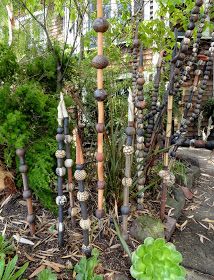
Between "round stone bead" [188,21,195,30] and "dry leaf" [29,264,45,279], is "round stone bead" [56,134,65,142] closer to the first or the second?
"dry leaf" [29,264,45,279]

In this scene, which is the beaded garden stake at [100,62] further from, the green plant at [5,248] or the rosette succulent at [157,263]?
the green plant at [5,248]

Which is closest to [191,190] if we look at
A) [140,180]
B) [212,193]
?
[212,193]

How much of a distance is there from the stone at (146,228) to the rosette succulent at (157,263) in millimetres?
443

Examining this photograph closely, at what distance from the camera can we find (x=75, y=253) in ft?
4.80

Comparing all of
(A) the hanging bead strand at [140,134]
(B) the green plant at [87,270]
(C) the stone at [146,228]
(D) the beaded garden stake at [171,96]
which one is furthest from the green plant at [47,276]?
(D) the beaded garden stake at [171,96]

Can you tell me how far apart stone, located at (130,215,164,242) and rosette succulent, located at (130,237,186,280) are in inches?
17.4

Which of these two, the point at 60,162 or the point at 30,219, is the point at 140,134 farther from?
the point at 30,219

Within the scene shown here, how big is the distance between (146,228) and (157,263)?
511 mm

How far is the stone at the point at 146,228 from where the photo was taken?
5.29 feet

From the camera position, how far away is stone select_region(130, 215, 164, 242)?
1.61 m

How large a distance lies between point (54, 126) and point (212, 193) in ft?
5.49

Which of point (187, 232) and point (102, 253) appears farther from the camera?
point (187, 232)

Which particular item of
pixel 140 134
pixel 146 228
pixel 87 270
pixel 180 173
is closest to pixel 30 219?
pixel 87 270

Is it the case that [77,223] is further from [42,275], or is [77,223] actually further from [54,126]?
[54,126]
